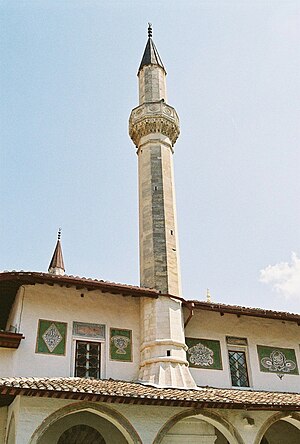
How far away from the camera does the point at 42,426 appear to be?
797cm

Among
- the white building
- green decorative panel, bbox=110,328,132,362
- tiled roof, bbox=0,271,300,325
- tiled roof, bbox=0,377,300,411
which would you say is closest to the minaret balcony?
the white building

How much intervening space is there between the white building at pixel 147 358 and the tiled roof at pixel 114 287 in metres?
0.02

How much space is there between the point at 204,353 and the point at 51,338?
11.7 ft

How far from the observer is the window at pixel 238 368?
37.6ft

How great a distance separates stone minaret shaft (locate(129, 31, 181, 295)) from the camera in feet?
39.1

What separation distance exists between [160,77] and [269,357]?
891 cm

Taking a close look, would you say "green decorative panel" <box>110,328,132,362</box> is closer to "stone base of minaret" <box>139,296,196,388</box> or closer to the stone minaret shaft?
"stone base of minaret" <box>139,296,196,388</box>

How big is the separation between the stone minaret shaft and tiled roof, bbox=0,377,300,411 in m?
2.61

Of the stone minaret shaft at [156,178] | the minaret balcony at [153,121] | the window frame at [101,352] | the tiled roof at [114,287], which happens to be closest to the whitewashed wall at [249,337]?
the tiled roof at [114,287]

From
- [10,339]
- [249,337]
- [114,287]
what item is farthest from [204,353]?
[10,339]

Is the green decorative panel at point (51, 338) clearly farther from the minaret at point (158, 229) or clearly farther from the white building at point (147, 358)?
the minaret at point (158, 229)

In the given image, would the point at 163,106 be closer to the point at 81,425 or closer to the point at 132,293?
the point at 132,293

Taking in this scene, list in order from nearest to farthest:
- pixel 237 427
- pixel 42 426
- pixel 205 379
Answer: pixel 42 426 < pixel 237 427 < pixel 205 379

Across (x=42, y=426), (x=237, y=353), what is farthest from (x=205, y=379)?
(x=42, y=426)
